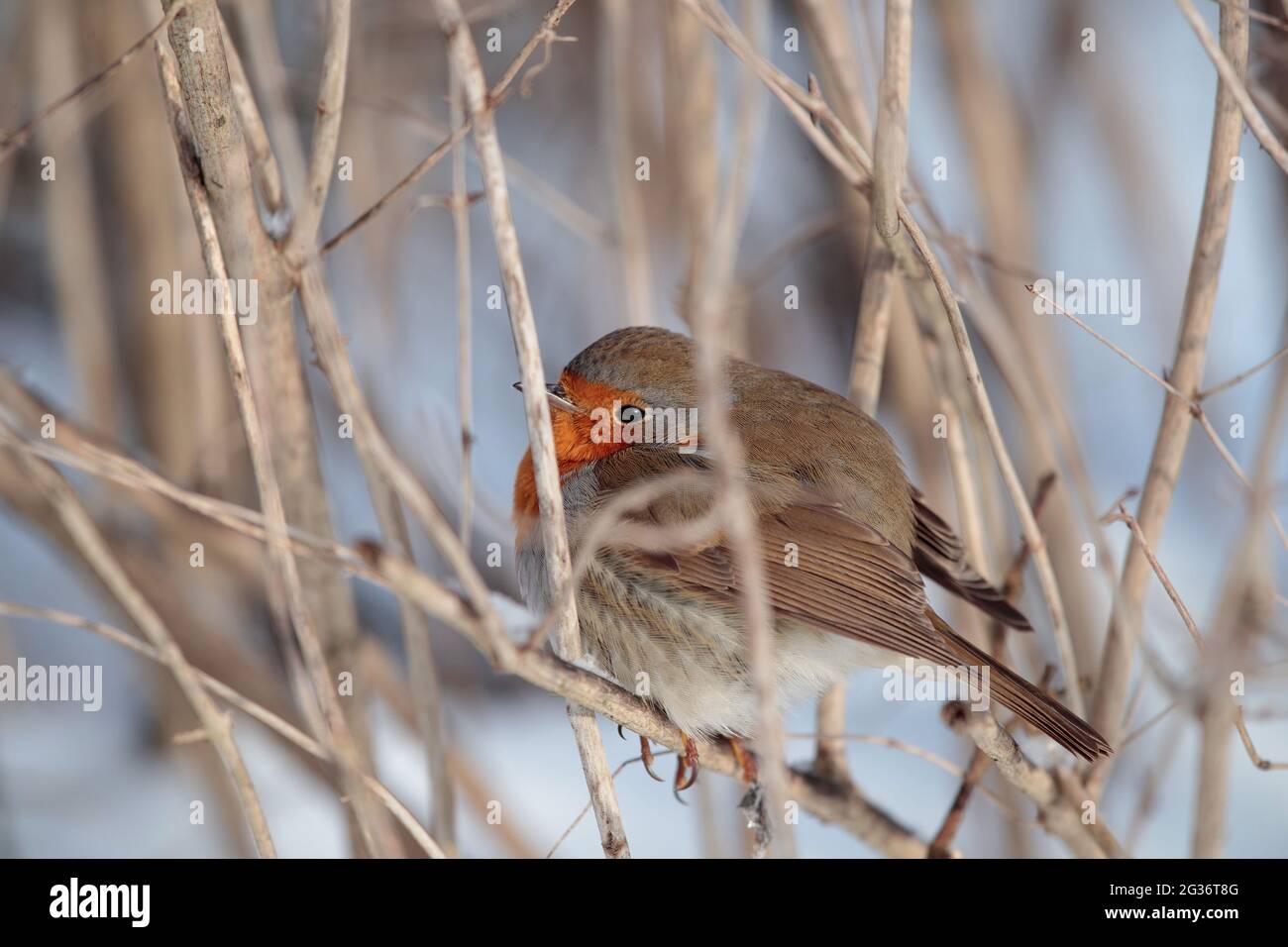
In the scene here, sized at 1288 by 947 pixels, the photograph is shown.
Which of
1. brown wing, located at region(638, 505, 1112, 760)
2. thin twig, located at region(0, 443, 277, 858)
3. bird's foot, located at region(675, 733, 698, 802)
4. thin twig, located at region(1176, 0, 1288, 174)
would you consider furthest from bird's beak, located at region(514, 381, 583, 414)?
thin twig, located at region(1176, 0, 1288, 174)

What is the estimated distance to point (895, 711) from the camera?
9.79 ft

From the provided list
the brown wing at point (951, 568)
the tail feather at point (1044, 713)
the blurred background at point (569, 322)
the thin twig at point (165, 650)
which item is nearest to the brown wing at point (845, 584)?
the tail feather at point (1044, 713)

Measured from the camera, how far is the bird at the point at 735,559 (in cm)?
191

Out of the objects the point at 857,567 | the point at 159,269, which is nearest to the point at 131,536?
the point at 159,269

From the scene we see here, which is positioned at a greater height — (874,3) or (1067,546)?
(874,3)

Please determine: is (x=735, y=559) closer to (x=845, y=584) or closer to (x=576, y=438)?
(x=845, y=584)

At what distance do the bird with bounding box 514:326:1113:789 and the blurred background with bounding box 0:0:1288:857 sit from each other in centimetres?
40

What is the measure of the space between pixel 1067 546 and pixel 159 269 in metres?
2.43

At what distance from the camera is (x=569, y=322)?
343 cm

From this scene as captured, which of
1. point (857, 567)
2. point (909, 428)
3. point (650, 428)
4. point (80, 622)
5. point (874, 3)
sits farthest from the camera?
point (909, 428)

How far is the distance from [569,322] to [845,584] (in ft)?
5.65

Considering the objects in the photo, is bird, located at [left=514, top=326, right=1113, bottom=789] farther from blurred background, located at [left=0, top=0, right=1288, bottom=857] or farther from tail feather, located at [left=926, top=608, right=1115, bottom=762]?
blurred background, located at [left=0, top=0, right=1288, bottom=857]

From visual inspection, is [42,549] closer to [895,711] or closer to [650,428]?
[650,428]

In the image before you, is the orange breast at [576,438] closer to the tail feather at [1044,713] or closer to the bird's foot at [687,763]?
the bird's foot at [687,763]
